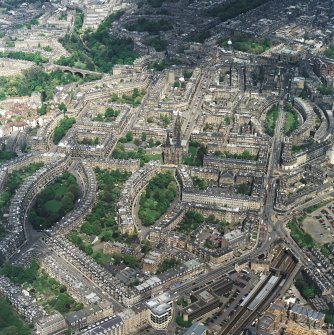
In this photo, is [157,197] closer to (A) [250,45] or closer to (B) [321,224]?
(B) [321,224]

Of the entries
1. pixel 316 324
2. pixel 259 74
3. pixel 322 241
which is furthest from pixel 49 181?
pixel 259 74

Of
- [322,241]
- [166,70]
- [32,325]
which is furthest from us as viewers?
[166,70]

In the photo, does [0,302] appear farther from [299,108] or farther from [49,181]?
[299,108]

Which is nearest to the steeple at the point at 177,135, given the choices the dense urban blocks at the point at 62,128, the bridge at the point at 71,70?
the dense urban blocks at the point at 62,128

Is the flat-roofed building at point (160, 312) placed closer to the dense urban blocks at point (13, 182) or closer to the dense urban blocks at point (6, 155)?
the dense urban blocks at point (13, 182)

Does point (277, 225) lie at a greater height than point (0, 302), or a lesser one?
lesser

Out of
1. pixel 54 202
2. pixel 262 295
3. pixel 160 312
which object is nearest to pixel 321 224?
pixel 262 295
